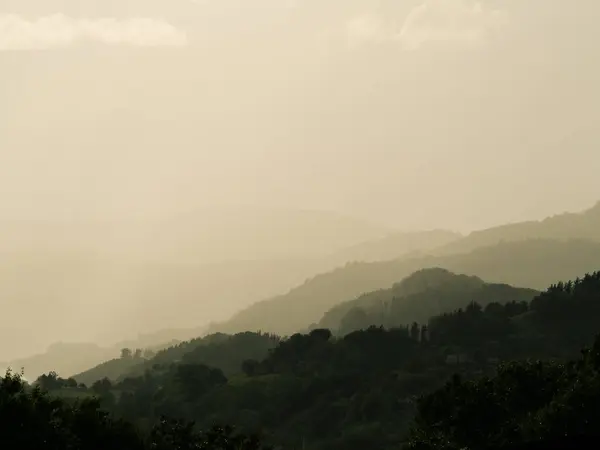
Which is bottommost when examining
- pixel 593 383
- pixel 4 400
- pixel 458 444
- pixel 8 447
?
pixel 458 444

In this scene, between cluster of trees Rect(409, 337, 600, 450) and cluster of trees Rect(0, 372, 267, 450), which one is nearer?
cluster of trees Rect(0, 372, 267, 450)

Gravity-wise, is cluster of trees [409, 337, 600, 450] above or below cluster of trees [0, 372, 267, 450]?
below

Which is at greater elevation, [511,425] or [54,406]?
[54,406]

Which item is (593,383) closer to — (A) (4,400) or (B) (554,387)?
(B) (554,387)

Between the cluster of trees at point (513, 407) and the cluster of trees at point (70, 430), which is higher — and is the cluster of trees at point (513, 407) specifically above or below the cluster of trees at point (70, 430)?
below

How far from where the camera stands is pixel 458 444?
66.9 metres

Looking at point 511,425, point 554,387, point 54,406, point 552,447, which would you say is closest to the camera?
point 552,447

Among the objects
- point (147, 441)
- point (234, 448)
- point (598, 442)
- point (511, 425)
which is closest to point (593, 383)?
point (511, 425)

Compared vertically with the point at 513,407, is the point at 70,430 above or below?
above

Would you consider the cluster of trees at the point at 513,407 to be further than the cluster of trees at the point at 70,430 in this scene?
Yes

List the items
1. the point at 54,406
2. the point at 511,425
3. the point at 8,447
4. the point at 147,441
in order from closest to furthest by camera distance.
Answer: the point at 8,447 → the point at 54,406 → the point at 147,441 → the point at 511,425

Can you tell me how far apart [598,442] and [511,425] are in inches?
2449

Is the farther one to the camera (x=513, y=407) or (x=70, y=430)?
(x=513, y=407)

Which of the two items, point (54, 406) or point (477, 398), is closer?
point (54, 406)
